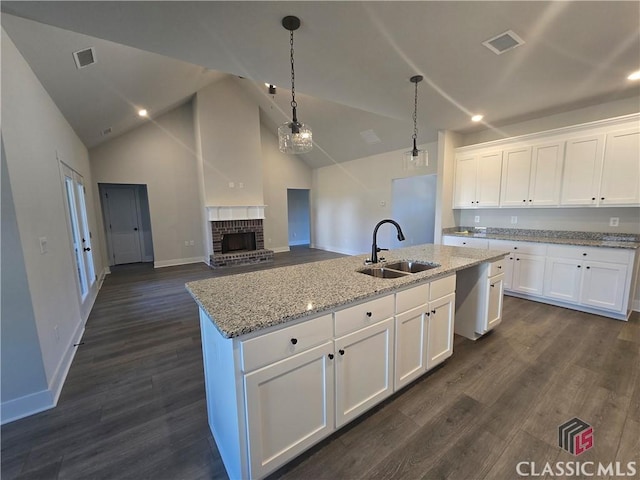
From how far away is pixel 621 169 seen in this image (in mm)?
3168

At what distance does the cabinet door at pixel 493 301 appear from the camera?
270 cm

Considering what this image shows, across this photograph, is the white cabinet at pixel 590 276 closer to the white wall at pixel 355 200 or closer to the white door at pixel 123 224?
the white wall at pixel 355 200

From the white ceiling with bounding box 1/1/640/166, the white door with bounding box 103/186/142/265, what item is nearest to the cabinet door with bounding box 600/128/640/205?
the white ceiling with bounding box 1/1/640/166

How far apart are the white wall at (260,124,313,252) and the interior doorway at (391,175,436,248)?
3154mm

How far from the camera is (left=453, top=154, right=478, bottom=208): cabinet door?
14.6 ft

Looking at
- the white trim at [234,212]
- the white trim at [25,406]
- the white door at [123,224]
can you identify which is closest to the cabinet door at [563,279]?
the white trim at [25,406]

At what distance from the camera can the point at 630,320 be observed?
3.17 metres

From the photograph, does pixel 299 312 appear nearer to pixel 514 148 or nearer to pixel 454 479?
pixel 454 479

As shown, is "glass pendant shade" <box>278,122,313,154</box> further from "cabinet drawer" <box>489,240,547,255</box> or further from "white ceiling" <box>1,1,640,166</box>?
"cabinet drawer" <box>489,240,547,255</box>

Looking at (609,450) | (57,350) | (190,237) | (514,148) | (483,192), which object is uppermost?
(514,148)

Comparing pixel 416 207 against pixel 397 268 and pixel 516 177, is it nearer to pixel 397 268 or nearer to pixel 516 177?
pixel 516 177

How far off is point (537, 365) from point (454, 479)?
5.06 feet

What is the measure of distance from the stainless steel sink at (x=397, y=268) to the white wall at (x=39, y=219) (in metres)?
2.42

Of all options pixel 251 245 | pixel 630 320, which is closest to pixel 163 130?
pixel 251 245
